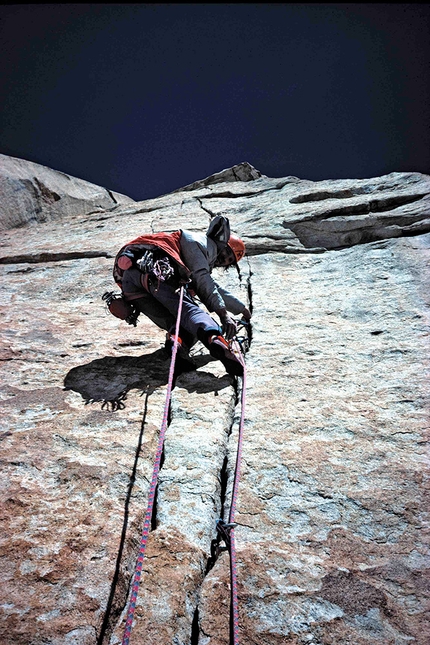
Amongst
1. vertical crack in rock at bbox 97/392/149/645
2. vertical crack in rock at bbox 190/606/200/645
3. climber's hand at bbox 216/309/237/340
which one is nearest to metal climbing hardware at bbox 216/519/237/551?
vertical crack in rock at bbox 190/606/200/645

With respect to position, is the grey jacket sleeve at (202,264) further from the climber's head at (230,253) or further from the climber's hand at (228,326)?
the climber's head at (230,253)

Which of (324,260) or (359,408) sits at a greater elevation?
(324,260)

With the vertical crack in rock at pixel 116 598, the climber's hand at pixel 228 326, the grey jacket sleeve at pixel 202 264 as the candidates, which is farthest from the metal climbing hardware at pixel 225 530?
the grey jacket sleeve at pixel 202 264

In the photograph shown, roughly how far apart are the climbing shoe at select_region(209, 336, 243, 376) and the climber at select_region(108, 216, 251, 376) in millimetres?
77

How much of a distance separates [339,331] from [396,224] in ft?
9.04

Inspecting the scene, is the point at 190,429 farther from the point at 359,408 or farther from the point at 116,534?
the point at 359,408

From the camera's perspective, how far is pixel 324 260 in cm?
521

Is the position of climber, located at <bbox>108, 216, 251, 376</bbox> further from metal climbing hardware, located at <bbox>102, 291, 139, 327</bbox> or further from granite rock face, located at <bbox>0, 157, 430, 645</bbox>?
granite rock face, located at <bbox>0, 157, 430, 645</bbox>

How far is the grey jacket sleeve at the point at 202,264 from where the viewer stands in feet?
10.6

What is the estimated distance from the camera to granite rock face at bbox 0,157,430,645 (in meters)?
1.41

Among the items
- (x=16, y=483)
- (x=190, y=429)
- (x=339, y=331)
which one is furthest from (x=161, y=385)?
(x=339, y=331)

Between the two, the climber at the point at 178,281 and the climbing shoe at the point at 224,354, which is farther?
the climber at the point at 178,281

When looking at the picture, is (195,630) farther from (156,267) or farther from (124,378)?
(156,267)

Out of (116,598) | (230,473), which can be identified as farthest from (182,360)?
(116,598)
